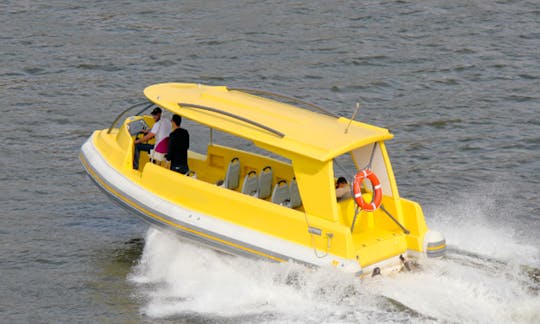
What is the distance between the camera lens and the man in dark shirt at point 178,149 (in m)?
15.7

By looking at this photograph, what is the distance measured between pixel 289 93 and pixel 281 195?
339 inches

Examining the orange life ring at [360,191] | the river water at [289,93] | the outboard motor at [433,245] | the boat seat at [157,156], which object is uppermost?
the orange life ring at [360,191]

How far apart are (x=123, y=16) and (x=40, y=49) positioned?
9.52ft

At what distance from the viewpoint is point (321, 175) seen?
1391 cm

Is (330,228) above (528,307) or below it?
above

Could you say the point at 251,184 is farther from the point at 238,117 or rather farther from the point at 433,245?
the point at 433,245

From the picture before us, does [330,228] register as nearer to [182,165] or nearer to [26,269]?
[182,165]

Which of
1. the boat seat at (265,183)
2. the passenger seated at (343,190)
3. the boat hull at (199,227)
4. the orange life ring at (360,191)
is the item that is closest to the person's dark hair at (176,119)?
the boat hull at (199,227)

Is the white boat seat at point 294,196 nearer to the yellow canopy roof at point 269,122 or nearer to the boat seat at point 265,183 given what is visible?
the boat seat at point 265,183

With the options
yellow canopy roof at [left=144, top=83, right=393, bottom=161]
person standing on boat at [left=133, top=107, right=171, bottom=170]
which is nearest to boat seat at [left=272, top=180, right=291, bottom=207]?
yellow canopy roof at [left=144, top=83, right=393, bottom=161]

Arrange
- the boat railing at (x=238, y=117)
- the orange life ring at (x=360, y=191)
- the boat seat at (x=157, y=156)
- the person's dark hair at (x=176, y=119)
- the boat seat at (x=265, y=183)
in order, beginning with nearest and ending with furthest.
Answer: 1. the orange life ring at (x=360, y=191)
2. the boat railing at (x=238, y=117)
3. the boat seat at (x=265, y=183)
4. the person's dark hair at (x=176, y=119)
5. the boat seat at (x=157, y=156)

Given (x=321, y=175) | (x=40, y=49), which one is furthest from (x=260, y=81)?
(x=321, y=175)

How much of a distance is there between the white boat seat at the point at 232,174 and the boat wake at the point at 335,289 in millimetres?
1127

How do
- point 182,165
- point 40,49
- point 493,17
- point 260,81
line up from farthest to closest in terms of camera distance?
point 493,17, point 40,49, point 260,81, point 182,165
